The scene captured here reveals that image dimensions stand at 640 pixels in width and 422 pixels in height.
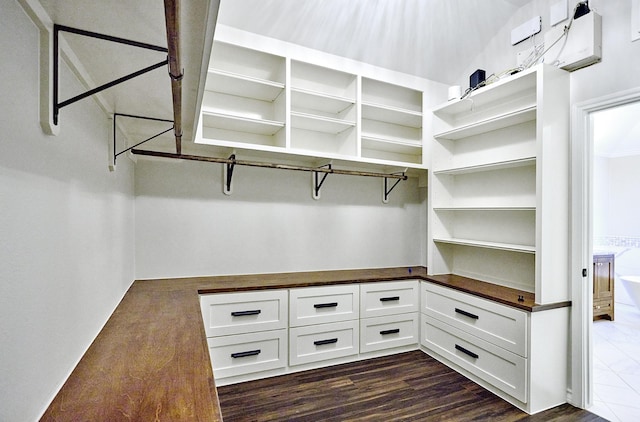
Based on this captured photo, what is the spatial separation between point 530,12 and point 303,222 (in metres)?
2.53

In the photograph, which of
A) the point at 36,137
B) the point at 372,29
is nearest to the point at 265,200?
the point at 372,29

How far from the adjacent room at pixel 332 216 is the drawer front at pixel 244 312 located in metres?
0.01

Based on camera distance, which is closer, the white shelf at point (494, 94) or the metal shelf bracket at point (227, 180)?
the white shelf at point (494, 94)

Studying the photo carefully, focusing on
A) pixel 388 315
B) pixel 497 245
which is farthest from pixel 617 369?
pixel 388 315

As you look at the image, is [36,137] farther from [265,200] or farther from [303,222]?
[303,222]

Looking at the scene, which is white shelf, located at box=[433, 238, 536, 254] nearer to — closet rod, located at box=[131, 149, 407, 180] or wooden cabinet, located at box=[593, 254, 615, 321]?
closet rod, located at box=[131, 149, 407, 180]

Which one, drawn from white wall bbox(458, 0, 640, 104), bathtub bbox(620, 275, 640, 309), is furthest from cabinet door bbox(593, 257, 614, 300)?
white wall bbox(458, 0, 640, 104)

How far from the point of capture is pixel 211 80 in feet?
8.30

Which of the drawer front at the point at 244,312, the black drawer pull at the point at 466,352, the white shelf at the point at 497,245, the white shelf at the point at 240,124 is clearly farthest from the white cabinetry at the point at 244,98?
the black drawer pull at the point at 466,352

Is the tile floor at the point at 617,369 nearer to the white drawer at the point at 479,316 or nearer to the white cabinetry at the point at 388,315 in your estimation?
the white drawer at the point at 479,316

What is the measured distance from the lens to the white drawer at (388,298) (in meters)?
2.93

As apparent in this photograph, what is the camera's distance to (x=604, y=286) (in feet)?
13.1

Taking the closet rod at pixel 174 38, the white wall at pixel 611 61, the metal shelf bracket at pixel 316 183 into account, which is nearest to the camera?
the closet rod at pixel 174 38

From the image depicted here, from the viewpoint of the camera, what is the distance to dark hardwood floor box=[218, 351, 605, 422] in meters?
2.13
